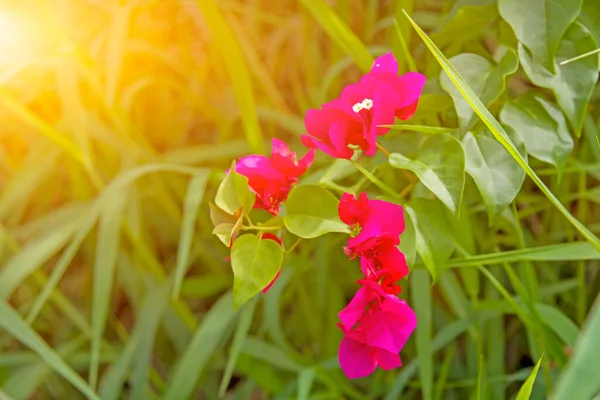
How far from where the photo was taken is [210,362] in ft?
2.41

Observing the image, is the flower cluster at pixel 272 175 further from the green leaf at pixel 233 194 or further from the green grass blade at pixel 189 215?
the green grass blade at pixel 189 215

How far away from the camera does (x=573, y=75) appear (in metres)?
0.44

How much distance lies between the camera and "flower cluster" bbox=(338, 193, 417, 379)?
1.11 ft

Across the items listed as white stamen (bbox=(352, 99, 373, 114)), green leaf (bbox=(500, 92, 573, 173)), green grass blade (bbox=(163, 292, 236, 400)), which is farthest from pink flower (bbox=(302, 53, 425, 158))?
green grass blade (bbox=(163, 292, 236, 400))

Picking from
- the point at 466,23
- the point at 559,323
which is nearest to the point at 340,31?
the point at 466,23

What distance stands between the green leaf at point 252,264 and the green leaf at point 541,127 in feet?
0.62

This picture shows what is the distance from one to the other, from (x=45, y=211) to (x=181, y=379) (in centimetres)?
38

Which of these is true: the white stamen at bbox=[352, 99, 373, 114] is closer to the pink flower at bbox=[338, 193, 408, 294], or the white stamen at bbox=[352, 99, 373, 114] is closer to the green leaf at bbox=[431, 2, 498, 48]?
the pink flower at bbox=[338, 193, 408, 294]

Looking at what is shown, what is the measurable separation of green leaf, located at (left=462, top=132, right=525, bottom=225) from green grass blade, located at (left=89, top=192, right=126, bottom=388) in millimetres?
385

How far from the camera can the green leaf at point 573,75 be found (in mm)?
434

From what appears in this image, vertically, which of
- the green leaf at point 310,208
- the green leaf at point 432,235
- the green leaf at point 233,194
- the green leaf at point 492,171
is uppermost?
the green leaf at point 233,194

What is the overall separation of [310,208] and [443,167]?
83 millimetres

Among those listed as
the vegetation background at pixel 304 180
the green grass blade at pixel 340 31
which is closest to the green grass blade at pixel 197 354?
the vegetation background at pixel 304 180

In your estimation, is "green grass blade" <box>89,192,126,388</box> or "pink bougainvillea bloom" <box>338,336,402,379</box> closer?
"pink bougainvillea bloom" <box>338,336,402,379</box>
